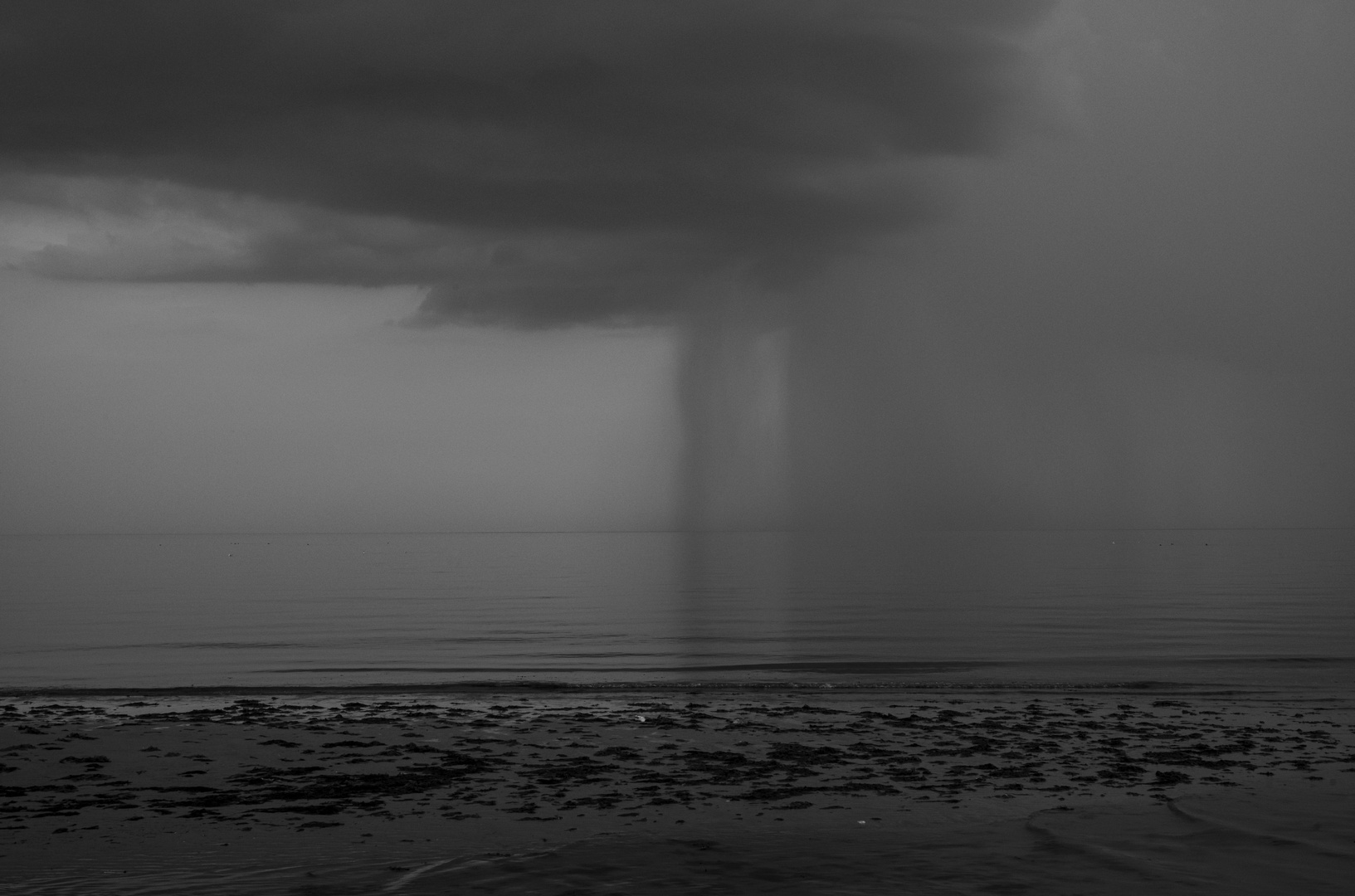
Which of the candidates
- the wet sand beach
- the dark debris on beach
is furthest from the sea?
the wet sand beach

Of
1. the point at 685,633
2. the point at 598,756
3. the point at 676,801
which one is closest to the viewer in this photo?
the point at 676,801

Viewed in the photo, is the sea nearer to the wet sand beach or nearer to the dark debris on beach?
the dark debris on beach

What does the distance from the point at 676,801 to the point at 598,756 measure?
430 centimetres

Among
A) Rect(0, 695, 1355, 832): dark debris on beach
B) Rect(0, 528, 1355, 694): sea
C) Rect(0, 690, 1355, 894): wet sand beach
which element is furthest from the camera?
Rect(0, 528, 1355, 694): sea

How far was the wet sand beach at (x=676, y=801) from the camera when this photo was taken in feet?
50.1

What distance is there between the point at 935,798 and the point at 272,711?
60.5 feet

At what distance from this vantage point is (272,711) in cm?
3020

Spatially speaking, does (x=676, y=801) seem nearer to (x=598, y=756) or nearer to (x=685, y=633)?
(x=598, y=756)

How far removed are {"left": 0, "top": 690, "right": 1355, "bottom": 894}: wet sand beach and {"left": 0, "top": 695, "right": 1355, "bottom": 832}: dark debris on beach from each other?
0.31ft

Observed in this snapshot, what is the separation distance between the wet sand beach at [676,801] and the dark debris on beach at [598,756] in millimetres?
95

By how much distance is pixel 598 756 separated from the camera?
23.3 m

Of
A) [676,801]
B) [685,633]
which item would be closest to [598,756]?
[676,801]

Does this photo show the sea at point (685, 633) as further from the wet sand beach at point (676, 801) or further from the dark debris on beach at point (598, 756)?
the wet sand beach at point (676, 801)

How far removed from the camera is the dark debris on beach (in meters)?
19.4
